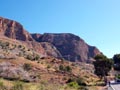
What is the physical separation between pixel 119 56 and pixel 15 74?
210ft

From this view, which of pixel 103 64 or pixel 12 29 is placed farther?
pixel 12 29

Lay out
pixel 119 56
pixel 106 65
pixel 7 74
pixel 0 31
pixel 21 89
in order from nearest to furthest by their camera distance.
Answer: pixel 21 89, pixel 7 74, pixel 106 65, pixel 119 56, pixel 0 31

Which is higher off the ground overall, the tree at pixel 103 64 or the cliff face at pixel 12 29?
→ the cliff face at pixel 12 29

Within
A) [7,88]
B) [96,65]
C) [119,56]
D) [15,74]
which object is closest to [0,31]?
[119,56]

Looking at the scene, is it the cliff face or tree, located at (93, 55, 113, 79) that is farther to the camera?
the cliff face

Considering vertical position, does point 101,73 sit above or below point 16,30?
below

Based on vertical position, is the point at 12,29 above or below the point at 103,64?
above

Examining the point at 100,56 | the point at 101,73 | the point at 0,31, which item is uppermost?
the point at 0,31

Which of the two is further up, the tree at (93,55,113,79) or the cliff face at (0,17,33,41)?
the cliff face at (0,17,33,41)

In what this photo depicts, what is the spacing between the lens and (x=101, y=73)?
74.4 metres

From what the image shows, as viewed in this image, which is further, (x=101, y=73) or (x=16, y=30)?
(x=16, y=30)

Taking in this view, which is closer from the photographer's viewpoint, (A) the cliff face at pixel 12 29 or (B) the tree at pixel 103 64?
(B) the tree at pixel 103 64

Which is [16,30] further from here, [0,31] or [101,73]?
[101,73]

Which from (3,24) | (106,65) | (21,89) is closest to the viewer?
(21,89)
